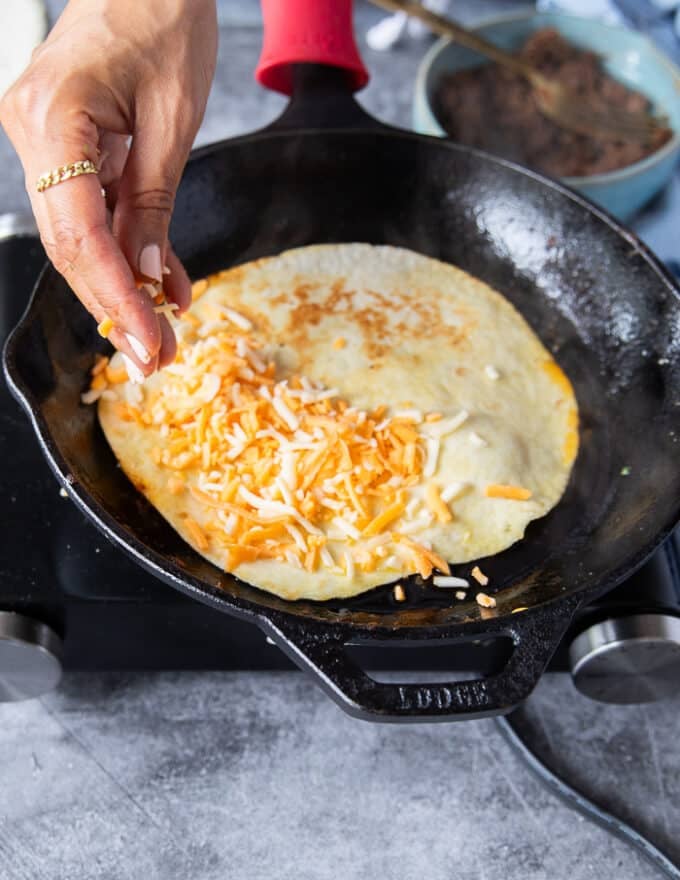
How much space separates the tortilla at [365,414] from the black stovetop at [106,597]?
4.4 inches

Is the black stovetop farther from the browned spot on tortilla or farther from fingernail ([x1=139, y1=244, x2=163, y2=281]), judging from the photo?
the browned spot on tortilla

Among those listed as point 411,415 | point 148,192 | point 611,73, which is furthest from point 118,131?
point 611,73

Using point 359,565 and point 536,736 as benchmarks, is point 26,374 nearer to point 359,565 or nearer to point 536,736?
point 359,565

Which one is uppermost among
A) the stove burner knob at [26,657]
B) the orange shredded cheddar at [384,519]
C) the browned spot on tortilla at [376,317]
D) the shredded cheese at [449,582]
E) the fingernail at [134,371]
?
the fingernail at [134,371]

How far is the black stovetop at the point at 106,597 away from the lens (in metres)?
1.34

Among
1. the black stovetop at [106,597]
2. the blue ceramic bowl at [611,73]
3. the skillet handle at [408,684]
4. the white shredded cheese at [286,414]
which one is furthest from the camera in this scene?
the blue ceramic bowl at [611,73]

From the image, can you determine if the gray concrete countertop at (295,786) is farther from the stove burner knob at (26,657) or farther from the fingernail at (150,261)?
the fingernail at (150,261)

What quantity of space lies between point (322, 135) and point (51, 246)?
819 millimetres

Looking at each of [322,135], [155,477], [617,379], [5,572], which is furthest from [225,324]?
[617,379]

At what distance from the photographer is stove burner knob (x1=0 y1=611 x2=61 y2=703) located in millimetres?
1324

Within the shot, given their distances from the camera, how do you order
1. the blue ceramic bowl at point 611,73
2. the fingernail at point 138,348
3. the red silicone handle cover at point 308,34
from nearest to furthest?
1. the fingernail at point 138,348
2. the red silicone handle cover at point 308,34
3. the blue ceramic bowl at point 611,73

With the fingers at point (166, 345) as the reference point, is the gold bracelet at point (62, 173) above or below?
above

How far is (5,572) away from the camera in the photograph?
4.41 feet

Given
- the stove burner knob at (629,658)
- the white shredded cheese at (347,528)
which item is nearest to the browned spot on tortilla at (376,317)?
the white shredded cheese at (347,528)
